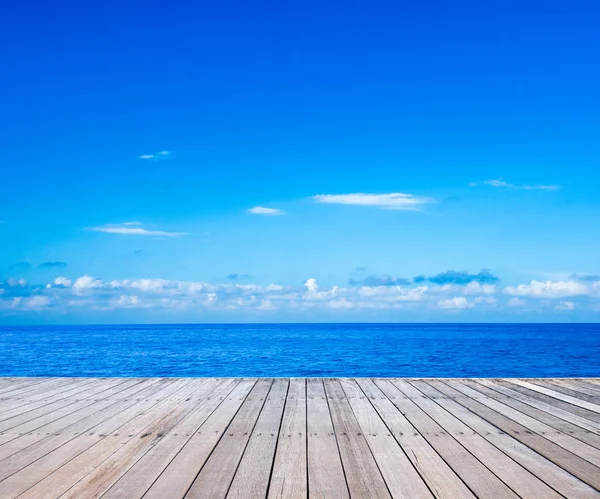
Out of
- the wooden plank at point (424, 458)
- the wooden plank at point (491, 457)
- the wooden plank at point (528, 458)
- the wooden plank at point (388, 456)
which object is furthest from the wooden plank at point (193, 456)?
the wooden plank at point (528, 458)

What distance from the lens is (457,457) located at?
302 cm

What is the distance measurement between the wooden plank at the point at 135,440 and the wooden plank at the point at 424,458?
160cm

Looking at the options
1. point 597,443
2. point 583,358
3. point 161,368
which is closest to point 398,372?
point 161,368

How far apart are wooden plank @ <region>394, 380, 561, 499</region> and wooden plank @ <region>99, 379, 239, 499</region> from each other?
182 cm

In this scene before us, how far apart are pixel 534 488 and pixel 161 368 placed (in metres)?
23.6

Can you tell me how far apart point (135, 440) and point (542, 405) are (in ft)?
11.7

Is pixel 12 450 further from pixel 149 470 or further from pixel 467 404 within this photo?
pixel 467 404

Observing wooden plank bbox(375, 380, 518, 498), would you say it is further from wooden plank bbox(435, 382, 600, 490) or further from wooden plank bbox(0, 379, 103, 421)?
wooden plank bbox(0, 379, 103, 421)

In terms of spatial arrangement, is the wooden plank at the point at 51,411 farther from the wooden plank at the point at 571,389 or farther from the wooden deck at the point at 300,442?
the wooden plank at the point at 571,389

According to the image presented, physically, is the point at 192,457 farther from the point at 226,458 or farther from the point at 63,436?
the point at 63,436

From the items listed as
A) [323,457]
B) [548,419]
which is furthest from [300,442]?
[548,419]

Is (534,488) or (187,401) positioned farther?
(187,401)

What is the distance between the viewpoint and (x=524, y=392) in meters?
5.45

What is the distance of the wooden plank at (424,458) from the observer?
2496 mm
